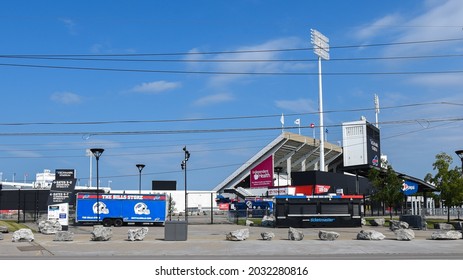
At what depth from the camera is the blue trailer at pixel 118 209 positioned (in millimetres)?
44250

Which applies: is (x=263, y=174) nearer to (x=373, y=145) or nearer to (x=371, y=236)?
(x=373, y=145)

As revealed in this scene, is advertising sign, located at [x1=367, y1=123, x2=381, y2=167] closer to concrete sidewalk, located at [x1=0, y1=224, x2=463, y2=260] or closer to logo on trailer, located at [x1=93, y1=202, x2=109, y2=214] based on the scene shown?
logo on trailer, located at [x1=93, y1=202, x2=109, y2=214]

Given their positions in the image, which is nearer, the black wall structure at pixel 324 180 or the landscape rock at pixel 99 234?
the landscape rock at pixel 99 234

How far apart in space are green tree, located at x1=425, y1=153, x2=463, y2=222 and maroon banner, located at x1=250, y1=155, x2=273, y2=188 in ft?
160

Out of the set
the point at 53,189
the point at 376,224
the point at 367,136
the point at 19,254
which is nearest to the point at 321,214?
the point at 376,224

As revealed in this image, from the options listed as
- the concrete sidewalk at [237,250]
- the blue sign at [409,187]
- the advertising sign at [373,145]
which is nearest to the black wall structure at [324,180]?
the advertising sign at [373,145]

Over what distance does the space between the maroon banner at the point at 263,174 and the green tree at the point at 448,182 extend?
1921 inches

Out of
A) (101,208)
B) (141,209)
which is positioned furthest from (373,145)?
(101,208)

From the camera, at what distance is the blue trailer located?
4425 cm

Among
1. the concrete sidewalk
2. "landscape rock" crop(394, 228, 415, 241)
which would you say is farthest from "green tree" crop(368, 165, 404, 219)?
"landscape rock" crop(394, 228, 415, 241)

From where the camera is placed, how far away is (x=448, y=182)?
42.2 metres

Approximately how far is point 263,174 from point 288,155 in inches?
604

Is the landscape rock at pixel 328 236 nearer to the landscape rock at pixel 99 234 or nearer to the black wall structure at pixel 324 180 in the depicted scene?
the landscape rock at pixel 99 234

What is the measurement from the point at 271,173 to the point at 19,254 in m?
75.0
